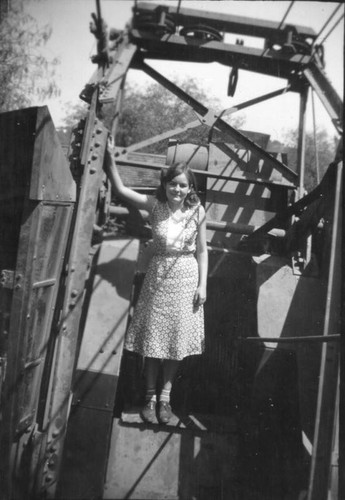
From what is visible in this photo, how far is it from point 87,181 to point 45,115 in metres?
0.64

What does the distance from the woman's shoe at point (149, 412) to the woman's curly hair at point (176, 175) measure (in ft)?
5.17

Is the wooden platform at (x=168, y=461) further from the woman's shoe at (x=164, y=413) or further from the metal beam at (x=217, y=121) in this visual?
the metal beam at (x=217, y=121)

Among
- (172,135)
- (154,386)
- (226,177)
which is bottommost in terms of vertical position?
(154,386)

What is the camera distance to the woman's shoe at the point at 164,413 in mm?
2590

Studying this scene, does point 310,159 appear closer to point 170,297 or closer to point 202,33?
point 202,33

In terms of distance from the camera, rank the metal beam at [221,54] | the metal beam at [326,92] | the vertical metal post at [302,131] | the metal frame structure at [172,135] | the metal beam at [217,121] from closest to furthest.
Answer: the metal frame structure at [172,135]
the metal beam at [326,92]
the metal beam at [217,121]
the metal beam at [221,54]
the vertical metal post at [302,131]

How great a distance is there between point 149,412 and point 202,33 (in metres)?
4.24

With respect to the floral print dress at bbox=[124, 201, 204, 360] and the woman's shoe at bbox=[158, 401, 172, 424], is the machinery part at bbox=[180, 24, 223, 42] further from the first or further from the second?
the woman's shoe at bbox=[158, 401, 172, 424]

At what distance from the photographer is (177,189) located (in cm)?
265

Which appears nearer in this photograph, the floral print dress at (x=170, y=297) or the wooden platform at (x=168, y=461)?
the wooden platform at (x=168, y=461)

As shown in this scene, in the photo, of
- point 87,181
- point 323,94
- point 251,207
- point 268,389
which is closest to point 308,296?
point 268,389

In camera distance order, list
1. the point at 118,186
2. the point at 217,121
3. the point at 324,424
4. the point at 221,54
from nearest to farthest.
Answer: the point at 324,424
the point at 118,186
the point at 217,121
the point at 221,54

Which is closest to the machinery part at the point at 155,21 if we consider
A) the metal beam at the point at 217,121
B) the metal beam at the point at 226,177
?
the metal beam at the point at 217,121

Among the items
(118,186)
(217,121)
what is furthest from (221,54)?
(118,186)
